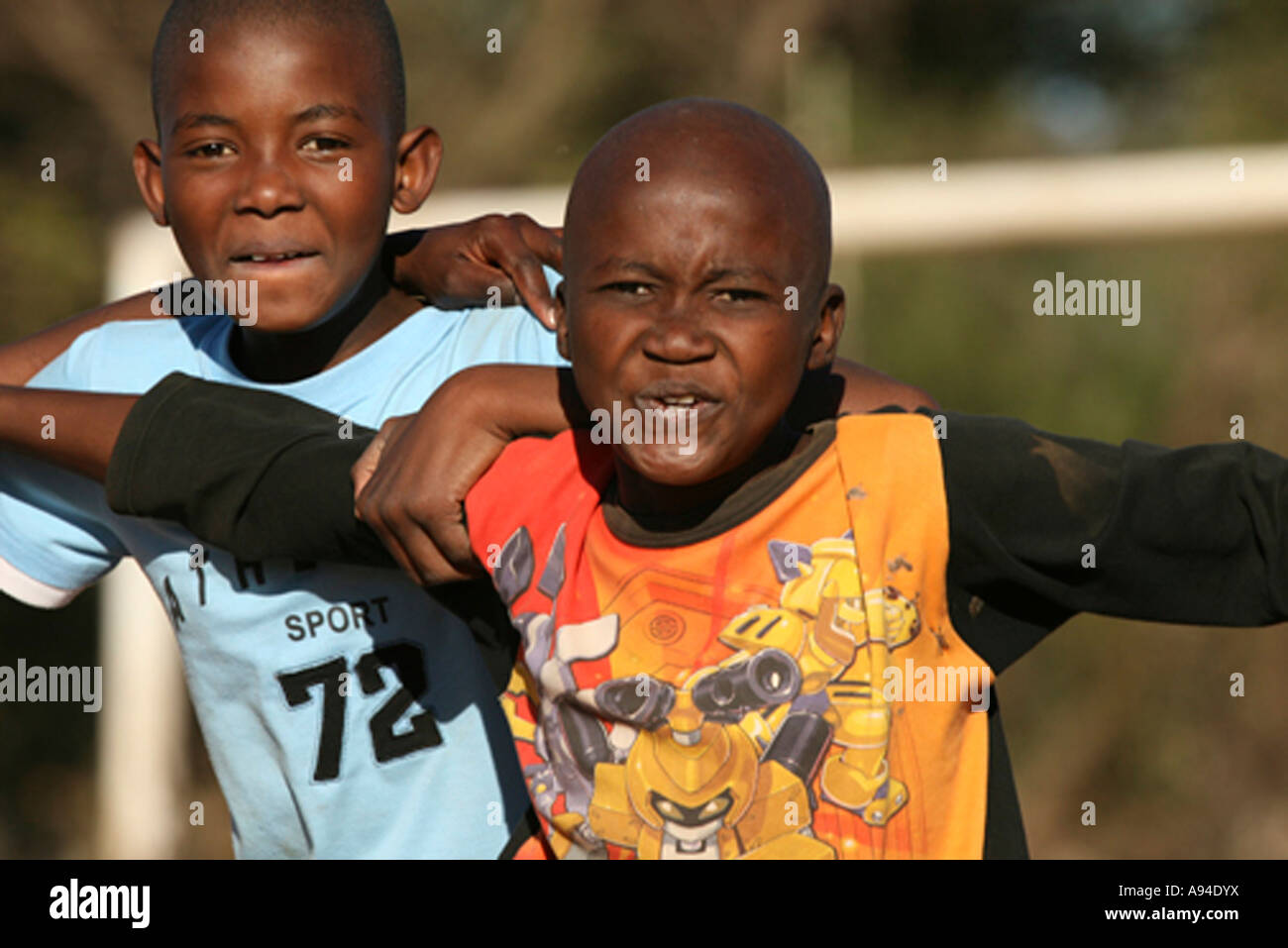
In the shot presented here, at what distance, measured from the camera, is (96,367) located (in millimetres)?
2135

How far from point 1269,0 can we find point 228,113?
5716 millimetres

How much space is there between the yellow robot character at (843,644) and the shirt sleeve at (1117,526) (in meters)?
0.09

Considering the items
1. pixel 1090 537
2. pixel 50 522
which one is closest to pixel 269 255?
pixel 50 522

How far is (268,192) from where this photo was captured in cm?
195

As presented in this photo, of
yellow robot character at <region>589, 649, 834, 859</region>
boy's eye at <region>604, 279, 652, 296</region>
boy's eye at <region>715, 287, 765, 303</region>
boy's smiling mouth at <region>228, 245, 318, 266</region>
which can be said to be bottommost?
yellow robot character at <region>589, 649, 834, 859</region>

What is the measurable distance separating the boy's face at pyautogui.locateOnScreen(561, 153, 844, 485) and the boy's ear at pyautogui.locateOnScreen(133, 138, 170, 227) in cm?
88

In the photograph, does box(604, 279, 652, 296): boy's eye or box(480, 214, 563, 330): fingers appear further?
box(480, 214, 563, 330): fingers

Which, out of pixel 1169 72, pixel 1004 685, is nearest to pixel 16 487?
pixel 1004 685

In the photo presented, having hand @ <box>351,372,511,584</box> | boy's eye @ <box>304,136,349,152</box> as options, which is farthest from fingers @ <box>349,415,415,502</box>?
boy's eye @ <box>304,136,349,152</box>

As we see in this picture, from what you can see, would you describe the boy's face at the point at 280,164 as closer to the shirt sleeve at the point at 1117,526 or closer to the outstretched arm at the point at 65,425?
the outstretched arm at the point at 65,425

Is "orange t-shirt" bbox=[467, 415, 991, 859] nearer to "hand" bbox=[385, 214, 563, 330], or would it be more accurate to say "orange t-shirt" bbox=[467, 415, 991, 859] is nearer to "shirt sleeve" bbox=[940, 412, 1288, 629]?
"shirt sleeve" bbox=[940, 412, 1288, 629]

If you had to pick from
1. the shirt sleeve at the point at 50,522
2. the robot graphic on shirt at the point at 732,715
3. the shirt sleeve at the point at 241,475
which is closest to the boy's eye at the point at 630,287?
the robot graphic on shirt at the point at 732,715

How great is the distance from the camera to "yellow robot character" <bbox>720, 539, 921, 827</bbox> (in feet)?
4.88
